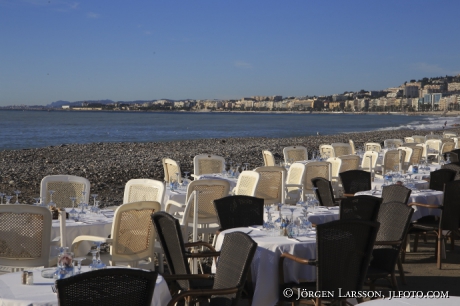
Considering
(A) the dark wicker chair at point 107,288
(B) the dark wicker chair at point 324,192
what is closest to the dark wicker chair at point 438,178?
(B) the dark wicker chair at point 324,192

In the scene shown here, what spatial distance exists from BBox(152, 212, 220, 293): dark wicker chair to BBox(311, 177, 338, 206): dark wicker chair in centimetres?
309

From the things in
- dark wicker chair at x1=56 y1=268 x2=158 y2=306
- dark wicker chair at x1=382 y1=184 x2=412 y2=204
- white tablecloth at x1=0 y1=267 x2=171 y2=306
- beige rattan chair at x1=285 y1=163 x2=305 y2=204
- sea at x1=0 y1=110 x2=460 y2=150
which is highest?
dark wicker chair at x1=56 y1=268 x2=158 y2=306

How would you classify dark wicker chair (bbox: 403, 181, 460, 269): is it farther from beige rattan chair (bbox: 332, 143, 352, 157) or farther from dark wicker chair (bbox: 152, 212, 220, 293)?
beige rattan chair (bbox: 332, 143, 352, 157)

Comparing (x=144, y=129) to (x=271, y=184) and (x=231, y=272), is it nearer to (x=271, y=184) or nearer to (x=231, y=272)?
(x=271, y=184)

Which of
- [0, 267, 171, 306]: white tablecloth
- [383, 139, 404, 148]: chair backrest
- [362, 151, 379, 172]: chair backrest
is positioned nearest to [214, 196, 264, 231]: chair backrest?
[0, 267, 171, 306]: white tablecloth

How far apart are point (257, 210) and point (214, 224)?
1.49 metres

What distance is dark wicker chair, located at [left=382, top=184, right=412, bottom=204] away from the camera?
260 inches

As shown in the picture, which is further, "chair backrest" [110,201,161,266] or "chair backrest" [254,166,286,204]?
"chair backrest" [254,166,286,204]

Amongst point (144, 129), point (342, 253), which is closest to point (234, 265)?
point (342, 253)

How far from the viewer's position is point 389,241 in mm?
5066

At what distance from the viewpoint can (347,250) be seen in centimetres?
428

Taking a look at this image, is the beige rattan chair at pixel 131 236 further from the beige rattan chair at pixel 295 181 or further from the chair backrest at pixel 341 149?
the chair backrest at pixel 341 149

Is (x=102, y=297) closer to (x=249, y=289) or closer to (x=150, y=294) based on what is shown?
(x=150, y=294)

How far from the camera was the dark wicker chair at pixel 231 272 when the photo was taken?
3781mm
